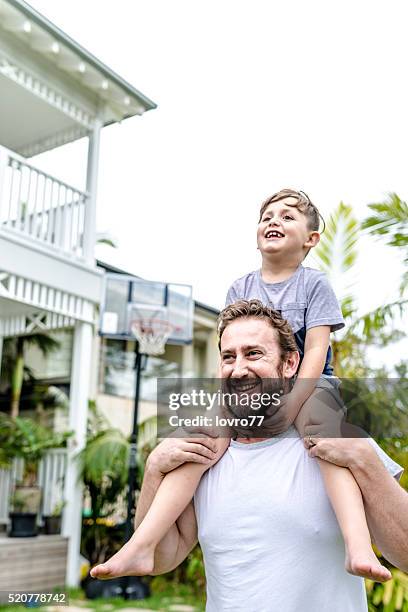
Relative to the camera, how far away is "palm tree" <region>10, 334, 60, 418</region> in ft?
35.6

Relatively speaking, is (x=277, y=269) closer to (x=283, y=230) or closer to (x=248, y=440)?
(x=283, y=230)

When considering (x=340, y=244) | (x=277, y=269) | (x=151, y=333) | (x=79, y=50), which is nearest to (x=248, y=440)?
(x=277, y=269)

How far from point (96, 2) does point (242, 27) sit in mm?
2045

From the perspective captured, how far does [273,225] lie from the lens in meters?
2.04

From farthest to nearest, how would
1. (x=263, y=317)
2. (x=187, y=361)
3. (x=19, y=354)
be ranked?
(x=187, y=361) < (x=19, y=354) < (x=263, y=317)

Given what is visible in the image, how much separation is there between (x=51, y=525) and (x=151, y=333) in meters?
2.78

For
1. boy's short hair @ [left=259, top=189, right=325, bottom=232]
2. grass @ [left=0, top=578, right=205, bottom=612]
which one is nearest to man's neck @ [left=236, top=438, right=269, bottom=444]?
boy's short hair @ [left=259, top=189, right=325, bottom=232]

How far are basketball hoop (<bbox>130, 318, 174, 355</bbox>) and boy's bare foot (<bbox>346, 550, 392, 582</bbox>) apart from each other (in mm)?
6824

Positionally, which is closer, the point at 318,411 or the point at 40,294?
the point at 318,411

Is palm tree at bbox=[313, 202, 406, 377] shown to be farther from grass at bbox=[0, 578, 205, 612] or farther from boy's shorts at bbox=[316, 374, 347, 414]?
boy's shorts at bbox=[316, 374, 347, 414]

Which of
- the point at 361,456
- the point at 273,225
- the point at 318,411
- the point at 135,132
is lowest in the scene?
the point at 361,456

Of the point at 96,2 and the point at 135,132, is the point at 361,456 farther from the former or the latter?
the point at 135,132

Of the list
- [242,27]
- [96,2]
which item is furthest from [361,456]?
[242,27]

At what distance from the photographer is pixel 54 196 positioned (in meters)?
8.52
